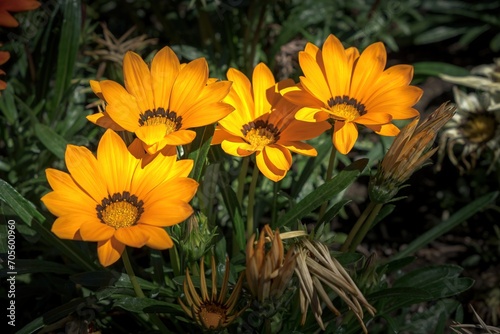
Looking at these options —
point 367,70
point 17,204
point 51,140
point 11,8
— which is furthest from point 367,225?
point 11,8

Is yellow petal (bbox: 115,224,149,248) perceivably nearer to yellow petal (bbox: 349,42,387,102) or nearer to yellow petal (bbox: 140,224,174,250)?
yellow petal (bbox: 140,224,174,250)

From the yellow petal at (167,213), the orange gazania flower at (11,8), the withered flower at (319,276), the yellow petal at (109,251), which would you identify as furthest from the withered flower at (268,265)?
the orange gazania flower at (11,8)

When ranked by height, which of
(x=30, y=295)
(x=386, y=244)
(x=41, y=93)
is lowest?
(x=386, y=244)

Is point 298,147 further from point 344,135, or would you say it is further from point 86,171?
point 86,171

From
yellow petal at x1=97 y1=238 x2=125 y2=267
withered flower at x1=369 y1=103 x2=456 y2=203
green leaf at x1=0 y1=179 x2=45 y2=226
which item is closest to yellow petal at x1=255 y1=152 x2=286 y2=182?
withered flower at x1=369 y1=103 x2=456 y2=203

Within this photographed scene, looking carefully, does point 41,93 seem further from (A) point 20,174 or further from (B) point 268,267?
(B) point 268,267

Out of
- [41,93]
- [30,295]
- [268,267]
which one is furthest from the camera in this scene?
[41,93]

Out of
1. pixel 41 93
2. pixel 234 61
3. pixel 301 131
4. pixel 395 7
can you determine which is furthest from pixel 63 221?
pixel 395 7

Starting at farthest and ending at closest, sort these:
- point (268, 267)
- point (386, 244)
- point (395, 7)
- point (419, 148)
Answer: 1. point (395, 7)
2. point (386, 244)
3. point (419, 148)
4. point (268, 267)

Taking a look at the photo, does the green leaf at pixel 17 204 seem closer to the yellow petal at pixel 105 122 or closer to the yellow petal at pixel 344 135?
the yellow petal at pixel 105 122
